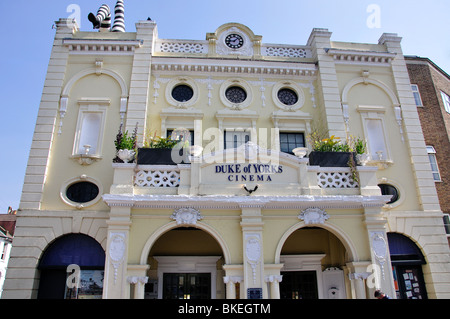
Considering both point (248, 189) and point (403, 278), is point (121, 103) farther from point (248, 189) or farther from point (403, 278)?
point (403, 278)

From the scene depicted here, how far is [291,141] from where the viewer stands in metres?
16.3

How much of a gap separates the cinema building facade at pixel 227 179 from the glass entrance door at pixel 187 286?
52 millimetres

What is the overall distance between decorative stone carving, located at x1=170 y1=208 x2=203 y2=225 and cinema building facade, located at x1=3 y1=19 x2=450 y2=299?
A: 0.11ft

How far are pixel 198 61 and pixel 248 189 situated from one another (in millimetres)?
7422

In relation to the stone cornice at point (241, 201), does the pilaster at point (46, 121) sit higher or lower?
higher

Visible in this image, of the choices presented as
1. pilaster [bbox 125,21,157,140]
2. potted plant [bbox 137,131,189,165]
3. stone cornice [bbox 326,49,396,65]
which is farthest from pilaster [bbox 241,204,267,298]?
stone cornice [bbox 326,49,396,65]

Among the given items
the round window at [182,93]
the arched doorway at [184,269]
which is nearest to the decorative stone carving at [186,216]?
the arched doorway at [184,269]

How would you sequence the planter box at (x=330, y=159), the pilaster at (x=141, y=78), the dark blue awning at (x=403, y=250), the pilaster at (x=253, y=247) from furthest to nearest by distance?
the pilaster at (x=141, y=78)
the dark blue awning at (x=403, y=250)
the planter box at (x=330, y=159)
the pilaster at (x=253, y=247)

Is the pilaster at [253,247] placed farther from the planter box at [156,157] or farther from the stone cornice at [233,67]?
the stone cornice at [233,67]

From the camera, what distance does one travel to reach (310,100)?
16.9 metres

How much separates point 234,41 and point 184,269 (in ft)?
35.7

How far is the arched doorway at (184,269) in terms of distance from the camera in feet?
44.5
